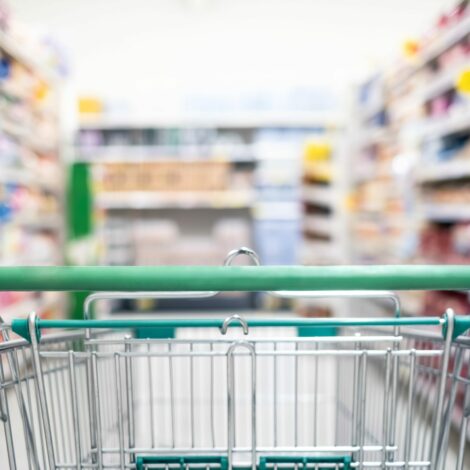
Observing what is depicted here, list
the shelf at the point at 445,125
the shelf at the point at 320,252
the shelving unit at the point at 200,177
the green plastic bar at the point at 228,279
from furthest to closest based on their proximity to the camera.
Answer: the shelving unit at the point at 200,177 → the shelf at the point at 320,252 → the shelf at the point at 445,125 → the green plastic bar at the point at 228,279

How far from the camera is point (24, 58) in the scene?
3336 millimetres

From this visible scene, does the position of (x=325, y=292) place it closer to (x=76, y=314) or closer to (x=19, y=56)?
(x=19, y=56)

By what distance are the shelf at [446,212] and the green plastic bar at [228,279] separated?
182 centimetres

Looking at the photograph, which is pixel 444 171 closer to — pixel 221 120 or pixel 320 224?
pixel 320 224

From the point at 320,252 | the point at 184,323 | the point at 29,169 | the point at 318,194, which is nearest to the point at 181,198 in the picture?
the point at 318,194

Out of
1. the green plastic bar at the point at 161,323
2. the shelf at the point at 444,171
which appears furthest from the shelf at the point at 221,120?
the green plastic bar at the point at 161,323

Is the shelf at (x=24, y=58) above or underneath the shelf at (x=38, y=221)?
above

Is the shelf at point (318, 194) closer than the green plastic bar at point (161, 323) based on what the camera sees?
No

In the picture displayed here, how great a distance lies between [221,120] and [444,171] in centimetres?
314

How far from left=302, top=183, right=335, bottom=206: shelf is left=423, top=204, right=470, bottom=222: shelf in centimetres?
197

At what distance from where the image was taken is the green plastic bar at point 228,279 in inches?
28.6

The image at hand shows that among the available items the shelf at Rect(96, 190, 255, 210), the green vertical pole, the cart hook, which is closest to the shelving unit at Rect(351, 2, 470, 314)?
the shelf at Rect(96, 190, 255, 210)

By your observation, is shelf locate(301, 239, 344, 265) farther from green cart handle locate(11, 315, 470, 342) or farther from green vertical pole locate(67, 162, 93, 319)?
green cart handle locate(11, 315, 470, 342)

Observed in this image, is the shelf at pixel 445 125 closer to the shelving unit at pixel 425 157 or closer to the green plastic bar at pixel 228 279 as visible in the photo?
the shelving unit at pixel 425 157
